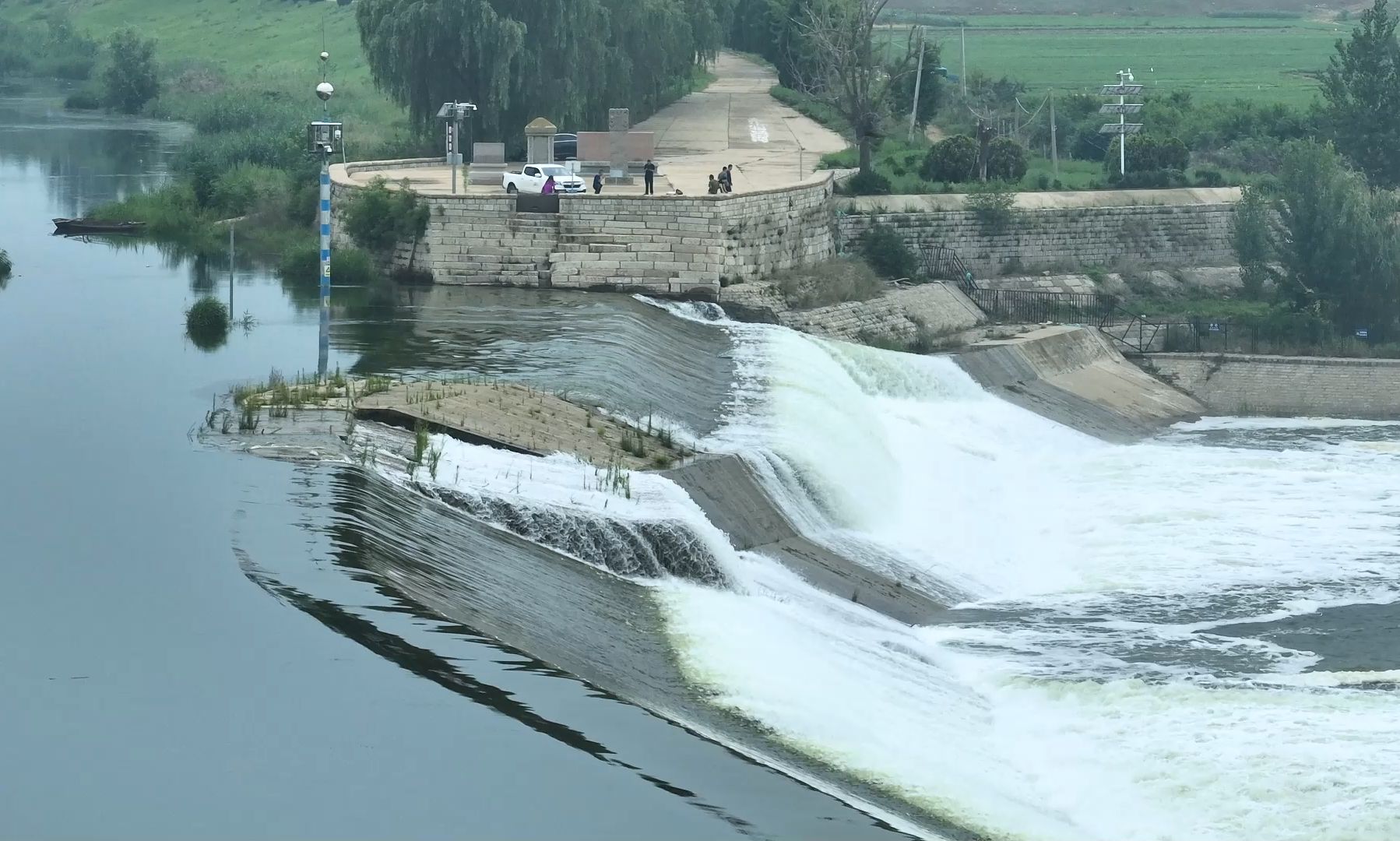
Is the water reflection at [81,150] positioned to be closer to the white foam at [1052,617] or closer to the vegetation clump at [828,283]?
the vegetation clump at [828,283]

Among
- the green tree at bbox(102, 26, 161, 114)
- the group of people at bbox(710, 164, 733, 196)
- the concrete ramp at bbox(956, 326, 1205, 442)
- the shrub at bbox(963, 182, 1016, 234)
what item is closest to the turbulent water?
the concrete ramp at bbox(956, 326, 1205, 442)

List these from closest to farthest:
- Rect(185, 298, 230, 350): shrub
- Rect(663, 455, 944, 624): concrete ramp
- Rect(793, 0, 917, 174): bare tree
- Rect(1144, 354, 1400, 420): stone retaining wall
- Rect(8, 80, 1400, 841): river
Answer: Rect(8, 80, 1400, 841): river < Rect(663, 455, 944, 624): concrete ramp < Rect(185, 298, 230, 350): shrub < Rect(1144, 354, 1400, 420): stone retaining wall < Rect(793, 0, 917, 174): bare tree

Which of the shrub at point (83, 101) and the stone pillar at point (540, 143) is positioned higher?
the shrub at point (83, 101)

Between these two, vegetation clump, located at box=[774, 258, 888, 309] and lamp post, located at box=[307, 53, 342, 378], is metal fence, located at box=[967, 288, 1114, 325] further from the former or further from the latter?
lamp post, located at box=[307, 53, 342, 378]

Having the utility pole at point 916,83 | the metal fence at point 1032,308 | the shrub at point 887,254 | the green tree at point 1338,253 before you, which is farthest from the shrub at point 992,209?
the utility pole at point 916,83

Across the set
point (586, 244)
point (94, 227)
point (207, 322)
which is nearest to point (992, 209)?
point (586, 244)

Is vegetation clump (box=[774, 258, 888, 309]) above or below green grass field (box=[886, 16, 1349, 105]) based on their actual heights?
below
